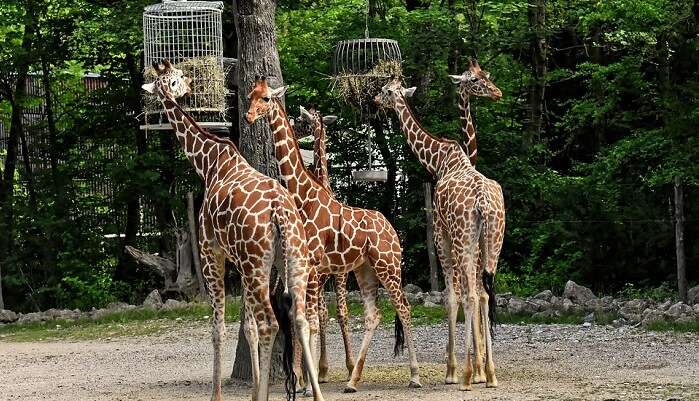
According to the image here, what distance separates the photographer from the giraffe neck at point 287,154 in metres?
10.0

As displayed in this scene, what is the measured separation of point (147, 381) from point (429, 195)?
23.1ft

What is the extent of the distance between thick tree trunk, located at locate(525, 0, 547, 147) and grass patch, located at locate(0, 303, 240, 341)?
705 centimetres

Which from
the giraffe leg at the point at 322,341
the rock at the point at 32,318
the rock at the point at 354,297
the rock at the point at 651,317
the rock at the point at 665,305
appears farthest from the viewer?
the rock at the point at 32,318

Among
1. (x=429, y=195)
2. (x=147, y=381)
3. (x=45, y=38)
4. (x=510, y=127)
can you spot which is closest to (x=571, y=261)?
(x=429, y=195)

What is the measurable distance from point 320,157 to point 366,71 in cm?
382

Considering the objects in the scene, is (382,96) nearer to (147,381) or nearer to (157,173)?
(147,381)

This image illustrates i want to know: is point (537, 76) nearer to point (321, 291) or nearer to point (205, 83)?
point (205, 83)

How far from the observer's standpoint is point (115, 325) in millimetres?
17547

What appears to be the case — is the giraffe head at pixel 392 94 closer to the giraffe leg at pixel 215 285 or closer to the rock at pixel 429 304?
the giraffe leg at pixel 215 285

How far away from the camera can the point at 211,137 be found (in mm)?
→ 10062

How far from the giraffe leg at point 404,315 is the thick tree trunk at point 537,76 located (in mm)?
10671

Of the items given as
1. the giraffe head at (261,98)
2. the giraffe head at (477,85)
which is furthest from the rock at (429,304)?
the giraffe head at (261,98)

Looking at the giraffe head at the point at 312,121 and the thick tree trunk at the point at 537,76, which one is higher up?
the thick tree trunk at the point at 537,76

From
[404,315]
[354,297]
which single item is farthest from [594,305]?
[404,315]
